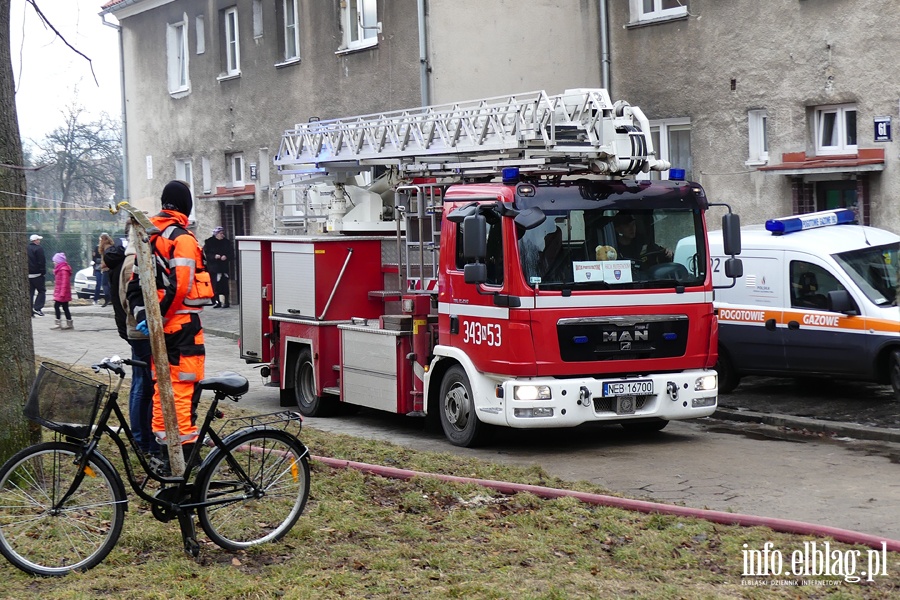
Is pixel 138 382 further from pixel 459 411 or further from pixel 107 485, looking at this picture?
pixel 459 411

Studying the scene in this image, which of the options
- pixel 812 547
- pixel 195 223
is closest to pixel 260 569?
pixel 812 547

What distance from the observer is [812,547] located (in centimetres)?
645

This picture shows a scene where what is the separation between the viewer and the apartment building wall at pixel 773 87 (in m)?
Result: 16.0

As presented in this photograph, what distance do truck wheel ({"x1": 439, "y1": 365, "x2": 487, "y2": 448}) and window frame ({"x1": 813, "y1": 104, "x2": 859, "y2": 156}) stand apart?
8.11 metres

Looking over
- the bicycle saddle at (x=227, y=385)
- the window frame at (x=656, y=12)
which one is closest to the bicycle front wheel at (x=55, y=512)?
the bicycle saddle at (x=227, y=385)

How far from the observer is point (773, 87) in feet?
56.8

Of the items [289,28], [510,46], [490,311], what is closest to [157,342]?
[490,311]

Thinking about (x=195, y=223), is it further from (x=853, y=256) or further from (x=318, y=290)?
(x=853, y=256)

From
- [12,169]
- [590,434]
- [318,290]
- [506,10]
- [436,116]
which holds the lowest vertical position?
[590,434]

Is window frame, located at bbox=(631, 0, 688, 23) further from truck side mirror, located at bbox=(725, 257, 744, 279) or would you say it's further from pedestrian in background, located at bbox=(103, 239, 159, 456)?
pedestrian in background, located at bbox=(103, 239, 159, 456)

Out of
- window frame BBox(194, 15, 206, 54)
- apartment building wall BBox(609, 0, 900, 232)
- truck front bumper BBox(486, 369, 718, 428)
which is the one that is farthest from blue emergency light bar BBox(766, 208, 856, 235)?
window frame BBox(194, 15, 206, 54)

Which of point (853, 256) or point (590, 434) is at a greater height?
point (853, 256)

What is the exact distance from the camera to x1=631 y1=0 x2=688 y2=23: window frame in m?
18.6

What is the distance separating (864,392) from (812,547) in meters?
7.34
